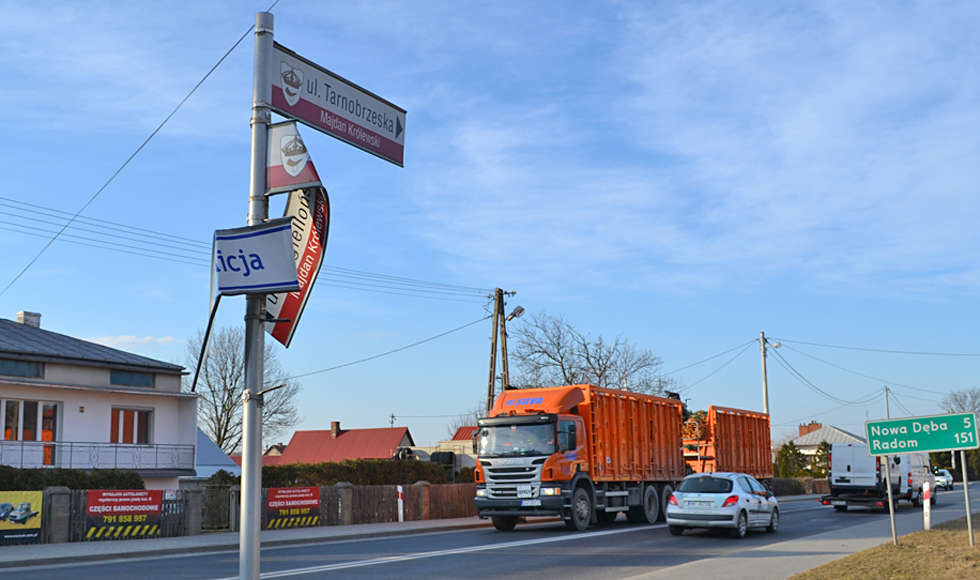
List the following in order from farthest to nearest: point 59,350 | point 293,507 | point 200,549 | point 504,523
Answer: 1. point 59,350
2. point 293,507
3. point 504,523
4. point 200,549

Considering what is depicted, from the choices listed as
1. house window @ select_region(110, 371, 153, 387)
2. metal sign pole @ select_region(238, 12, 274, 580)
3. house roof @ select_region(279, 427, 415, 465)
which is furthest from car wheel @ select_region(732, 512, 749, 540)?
house roof @ select_region(279, 427, 415, 465)

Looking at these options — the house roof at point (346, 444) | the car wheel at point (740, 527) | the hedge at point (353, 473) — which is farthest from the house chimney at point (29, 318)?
the house roof at point (346, 444)

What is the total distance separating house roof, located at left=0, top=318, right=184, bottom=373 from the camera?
3055 centimetres

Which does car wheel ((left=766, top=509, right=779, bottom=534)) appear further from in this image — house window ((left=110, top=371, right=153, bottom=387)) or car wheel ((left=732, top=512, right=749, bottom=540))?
house window ((left=110, top=371, right=153, bottom=387))

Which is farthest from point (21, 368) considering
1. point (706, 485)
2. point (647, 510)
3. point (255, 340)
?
point (255, 340)

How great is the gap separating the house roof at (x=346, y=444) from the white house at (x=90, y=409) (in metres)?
46.8

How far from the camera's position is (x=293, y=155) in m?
5.06

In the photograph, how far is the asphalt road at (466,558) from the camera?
14055 mm

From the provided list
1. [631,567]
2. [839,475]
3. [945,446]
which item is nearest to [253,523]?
[631,567]

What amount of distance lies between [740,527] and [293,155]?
18.1m

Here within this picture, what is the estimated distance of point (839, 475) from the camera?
32.7 meters

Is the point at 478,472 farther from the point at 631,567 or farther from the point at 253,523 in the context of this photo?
the point at 253,523

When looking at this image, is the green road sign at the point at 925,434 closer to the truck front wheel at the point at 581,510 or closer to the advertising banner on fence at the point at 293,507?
the truck front wheel at the point at 581,510

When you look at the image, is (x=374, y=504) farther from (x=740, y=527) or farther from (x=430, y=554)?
(x=740, y=527)
